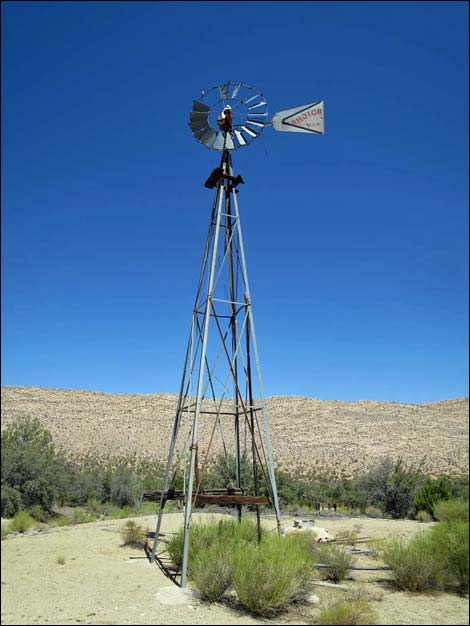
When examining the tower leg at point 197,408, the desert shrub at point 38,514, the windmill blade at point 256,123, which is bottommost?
the desert shrub at point 38,514

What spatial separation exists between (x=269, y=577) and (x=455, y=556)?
2703 mm

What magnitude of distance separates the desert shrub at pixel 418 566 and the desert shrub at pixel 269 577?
133 cm

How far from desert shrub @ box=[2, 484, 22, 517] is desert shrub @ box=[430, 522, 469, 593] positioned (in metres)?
13.2

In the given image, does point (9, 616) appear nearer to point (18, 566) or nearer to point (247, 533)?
point (18, 566)

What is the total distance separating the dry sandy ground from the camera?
5.72 metres

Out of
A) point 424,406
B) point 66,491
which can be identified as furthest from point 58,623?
point 424,406

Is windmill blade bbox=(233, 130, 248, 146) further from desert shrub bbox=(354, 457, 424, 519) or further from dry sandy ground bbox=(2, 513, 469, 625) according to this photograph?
desert shrub bbox=(354, 457, 424, 519)

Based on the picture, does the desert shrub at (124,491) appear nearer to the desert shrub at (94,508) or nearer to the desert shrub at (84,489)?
the desert shrub at (84,489)

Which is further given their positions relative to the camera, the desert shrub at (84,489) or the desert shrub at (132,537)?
the desert shrub at (84,489)

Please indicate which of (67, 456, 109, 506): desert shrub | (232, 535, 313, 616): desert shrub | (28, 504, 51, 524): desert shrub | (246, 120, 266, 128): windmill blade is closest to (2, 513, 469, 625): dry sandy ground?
(232, 535, 313, 616): desert shrub

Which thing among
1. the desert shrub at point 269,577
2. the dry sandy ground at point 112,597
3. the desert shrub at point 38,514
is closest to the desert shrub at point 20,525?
the desert shrub at point 38,514

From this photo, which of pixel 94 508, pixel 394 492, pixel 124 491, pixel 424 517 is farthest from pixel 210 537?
pixel 124 491

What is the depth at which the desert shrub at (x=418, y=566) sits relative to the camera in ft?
23.4

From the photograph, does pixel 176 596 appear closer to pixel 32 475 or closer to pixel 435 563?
pixel 435 563
